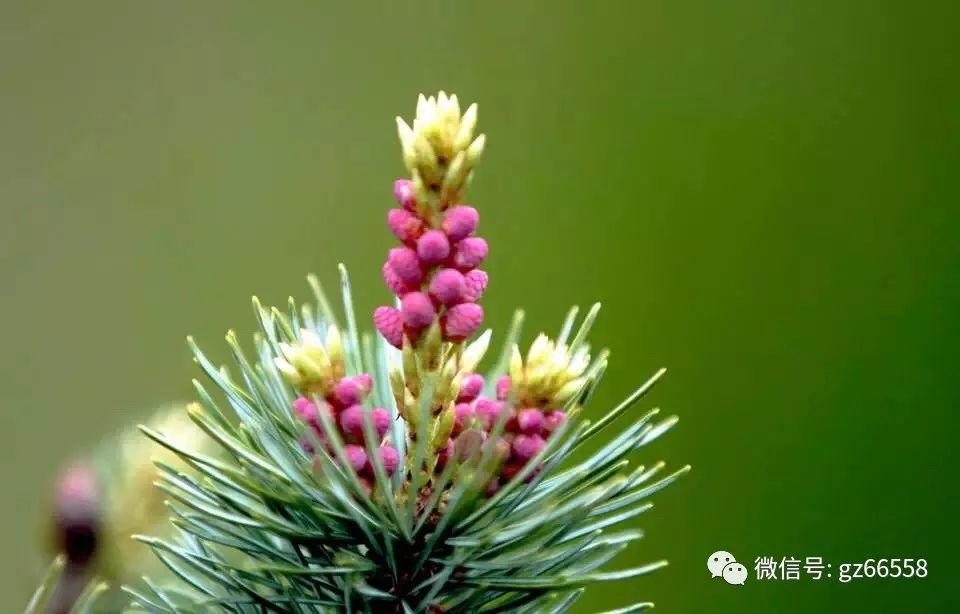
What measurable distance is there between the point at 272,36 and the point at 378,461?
775 millimetres

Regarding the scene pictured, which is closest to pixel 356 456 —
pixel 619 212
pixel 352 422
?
pixel 352 422

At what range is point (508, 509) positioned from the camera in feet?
0.81

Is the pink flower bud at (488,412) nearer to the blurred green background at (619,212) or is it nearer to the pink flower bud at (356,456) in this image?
the pink flower bud at (356,456)

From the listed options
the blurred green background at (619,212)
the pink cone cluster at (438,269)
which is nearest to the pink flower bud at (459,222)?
the pink cone cluster at (438,269)

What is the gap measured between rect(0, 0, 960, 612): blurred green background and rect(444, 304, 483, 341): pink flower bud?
0.63 metres

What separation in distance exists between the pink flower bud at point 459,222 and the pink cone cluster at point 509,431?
0.15 ft

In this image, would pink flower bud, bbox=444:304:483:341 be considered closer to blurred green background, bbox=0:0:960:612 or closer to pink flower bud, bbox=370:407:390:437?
pink flower bud, bbox=370:407:390:437

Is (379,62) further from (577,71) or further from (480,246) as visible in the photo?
(480,246)

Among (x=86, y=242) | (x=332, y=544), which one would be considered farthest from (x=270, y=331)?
(x=86, y=242)

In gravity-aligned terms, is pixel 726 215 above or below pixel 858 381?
above

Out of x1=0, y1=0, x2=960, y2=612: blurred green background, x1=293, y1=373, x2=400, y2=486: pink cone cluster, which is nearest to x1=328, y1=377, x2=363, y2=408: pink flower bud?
x1=293, y1=373, x2=400, y2=486: pink cone cluster

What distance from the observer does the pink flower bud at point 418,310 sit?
245mm

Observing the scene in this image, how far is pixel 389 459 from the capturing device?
0.25m

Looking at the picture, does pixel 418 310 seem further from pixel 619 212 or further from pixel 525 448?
pixel 619 212
